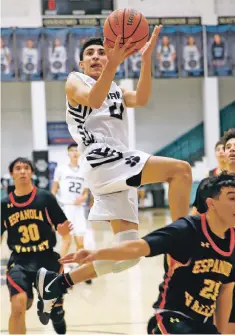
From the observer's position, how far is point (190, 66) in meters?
17.7

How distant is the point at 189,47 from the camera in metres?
17.5

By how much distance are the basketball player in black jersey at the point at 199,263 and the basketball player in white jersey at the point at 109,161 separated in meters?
0.72

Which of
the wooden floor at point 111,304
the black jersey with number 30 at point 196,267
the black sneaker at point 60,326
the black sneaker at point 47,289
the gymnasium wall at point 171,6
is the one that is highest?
the gymnasium wall at point 171,6

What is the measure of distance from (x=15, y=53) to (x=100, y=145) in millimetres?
13189

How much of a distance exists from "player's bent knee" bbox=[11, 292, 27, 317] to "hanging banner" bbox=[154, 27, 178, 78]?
1290 cm

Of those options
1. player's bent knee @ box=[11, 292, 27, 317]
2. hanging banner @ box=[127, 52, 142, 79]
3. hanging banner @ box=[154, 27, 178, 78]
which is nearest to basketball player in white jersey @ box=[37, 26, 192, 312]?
player's bent knee @ box=[11, 292, 27, 317]

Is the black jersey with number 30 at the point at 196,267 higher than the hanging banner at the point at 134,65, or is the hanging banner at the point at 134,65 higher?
the hanging banner at the point at 134,65

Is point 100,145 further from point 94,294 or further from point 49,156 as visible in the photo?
point 49,156

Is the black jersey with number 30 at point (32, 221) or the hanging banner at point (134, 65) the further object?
the hanging banner at point (134, 65)

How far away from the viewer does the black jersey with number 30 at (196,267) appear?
10.8ft

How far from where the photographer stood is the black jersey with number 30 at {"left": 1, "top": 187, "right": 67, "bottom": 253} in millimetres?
5648

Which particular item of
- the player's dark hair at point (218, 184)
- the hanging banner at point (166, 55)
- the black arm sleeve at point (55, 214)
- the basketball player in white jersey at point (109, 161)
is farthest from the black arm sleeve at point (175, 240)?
the hanging banner at point (166, 55)

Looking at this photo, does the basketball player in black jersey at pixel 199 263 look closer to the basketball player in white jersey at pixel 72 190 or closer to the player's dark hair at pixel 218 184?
the player's dark hair at pixel 218 184

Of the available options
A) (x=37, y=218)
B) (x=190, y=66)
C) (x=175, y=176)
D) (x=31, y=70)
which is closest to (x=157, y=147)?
(x=190, y=66)
